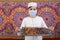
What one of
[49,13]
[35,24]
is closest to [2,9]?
[49,13]

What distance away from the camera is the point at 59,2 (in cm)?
380

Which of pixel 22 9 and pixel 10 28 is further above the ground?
pixel 22 9

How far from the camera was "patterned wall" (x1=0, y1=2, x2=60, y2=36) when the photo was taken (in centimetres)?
379

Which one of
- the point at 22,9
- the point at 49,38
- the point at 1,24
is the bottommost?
the point at 49,38

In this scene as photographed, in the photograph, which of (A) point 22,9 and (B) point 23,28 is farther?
(A) point 22,9

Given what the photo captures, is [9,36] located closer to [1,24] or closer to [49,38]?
[1,24]

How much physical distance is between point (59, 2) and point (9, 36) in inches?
43.7

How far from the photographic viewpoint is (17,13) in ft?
12.5

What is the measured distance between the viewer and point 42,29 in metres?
2.77

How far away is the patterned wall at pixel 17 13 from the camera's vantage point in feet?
12.4

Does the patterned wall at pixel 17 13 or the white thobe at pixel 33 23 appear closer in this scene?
the white thobe at pixel 33 23

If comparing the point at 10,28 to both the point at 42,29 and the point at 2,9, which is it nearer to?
the point at 2,9

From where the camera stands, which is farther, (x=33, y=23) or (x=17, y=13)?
(x=17, y=13)

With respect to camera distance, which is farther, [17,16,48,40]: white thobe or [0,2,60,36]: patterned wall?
[0,2,60,36]: patterned wall
